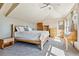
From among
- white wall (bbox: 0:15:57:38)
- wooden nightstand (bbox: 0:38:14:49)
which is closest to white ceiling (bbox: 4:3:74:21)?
white wall (bbox: 0:15:57:38)

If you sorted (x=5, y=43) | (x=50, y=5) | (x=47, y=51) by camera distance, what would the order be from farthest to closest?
(x=5, y=43)
(x=47, y=51)
(x=50, y=5)

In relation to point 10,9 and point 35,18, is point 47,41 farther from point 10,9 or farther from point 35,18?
point 10,9

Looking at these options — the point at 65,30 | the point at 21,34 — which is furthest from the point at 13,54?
the point at 65,30

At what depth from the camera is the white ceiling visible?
2.40 meters

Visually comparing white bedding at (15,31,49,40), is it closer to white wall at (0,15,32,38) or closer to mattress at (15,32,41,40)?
mattress at (15,32,41,40)

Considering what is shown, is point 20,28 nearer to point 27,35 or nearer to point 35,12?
point 27,35

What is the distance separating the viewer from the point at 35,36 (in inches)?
127

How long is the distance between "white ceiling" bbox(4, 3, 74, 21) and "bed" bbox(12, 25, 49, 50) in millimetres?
470

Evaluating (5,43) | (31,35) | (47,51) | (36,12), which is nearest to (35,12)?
(36,12)

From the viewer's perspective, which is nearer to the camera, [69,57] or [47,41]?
[69,57]

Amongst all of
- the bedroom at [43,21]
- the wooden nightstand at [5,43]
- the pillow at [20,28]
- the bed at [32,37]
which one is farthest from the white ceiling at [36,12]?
the wooden nightstand at [5,43]

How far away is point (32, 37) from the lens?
323cm

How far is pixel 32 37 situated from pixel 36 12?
38.2 inches

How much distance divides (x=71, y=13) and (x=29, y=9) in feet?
3.46
